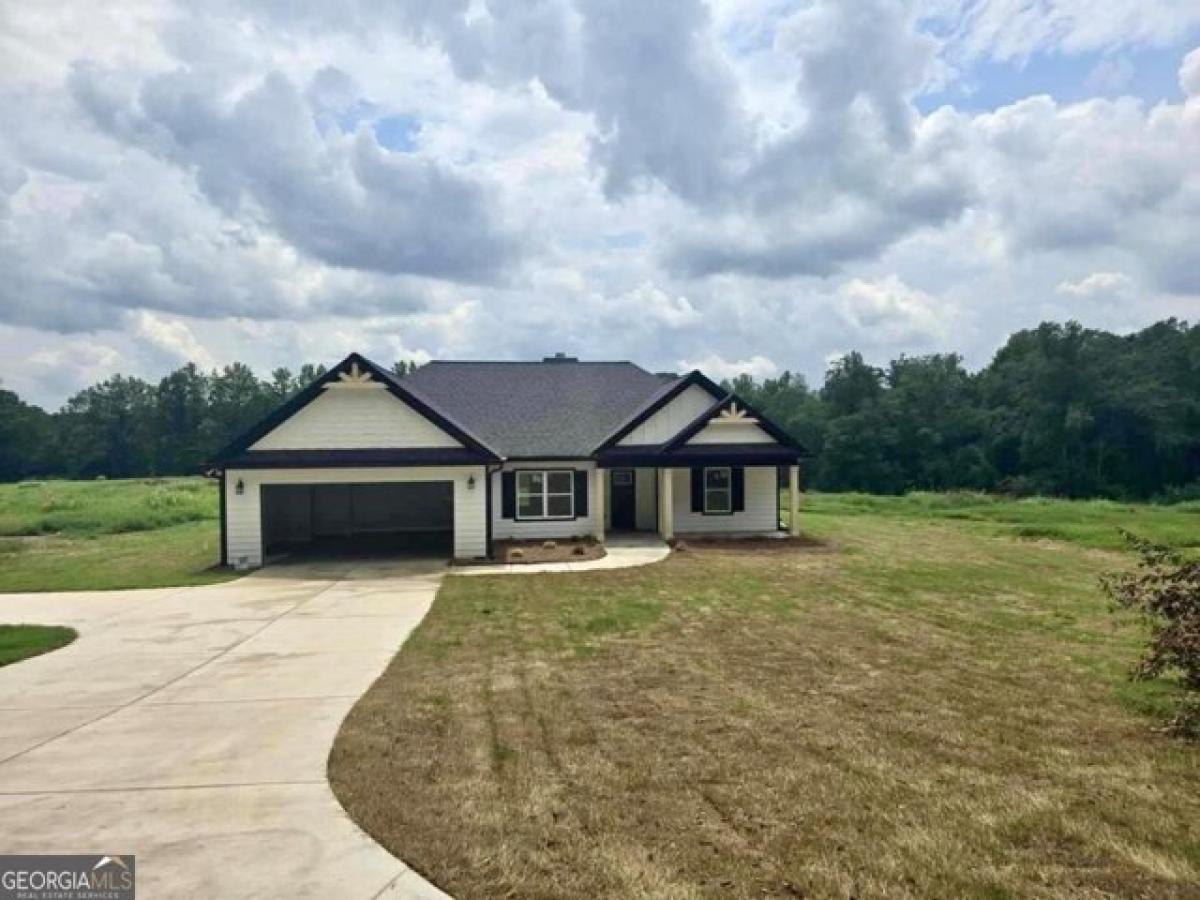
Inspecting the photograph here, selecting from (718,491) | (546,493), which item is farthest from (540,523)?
(718,491)

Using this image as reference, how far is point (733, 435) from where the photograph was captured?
23.8 metres

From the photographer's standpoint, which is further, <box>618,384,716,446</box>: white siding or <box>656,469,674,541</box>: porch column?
<box>618,384,716,446</box>: white siding

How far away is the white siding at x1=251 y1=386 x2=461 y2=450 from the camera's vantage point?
20.1 m

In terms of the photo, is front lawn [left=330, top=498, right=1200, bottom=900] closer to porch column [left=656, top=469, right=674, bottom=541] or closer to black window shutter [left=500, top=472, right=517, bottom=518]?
porch column [left=656, top=469, right=674, bottom=541]

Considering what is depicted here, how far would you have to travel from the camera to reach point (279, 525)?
25781 millimetres

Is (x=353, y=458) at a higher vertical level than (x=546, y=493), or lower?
higher

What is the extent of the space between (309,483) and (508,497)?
6142mm

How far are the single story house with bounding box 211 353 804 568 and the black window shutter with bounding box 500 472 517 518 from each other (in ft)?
0.20

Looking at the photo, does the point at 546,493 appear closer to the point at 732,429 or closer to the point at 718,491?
the point at 718,491

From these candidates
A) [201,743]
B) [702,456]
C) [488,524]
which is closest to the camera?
[201,743]

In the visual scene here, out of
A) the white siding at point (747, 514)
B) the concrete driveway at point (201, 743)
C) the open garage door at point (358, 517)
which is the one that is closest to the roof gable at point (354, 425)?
the open garage door at point (358, 517)

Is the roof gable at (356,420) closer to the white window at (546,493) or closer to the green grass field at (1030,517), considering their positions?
the white window at (546,493)

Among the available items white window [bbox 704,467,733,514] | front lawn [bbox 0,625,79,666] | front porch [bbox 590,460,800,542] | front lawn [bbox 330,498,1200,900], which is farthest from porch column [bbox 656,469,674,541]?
front lawn [bbox 0,625,79,666]

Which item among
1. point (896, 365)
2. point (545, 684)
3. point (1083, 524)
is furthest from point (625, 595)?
point (896, 365)
